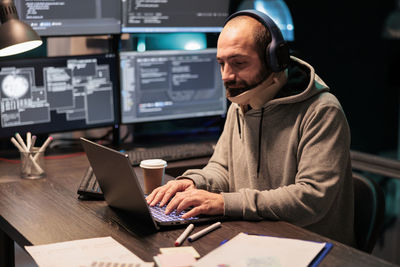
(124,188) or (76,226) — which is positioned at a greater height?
(124,188)

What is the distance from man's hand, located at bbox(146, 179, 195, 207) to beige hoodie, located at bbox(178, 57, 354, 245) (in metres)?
0.06

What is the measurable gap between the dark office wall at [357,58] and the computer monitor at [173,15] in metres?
0.87

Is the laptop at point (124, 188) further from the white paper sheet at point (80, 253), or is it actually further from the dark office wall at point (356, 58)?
the dark office wall at point (356, 58)

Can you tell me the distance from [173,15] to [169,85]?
13.7 inches

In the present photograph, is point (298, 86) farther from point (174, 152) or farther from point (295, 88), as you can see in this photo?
point (174, 152)

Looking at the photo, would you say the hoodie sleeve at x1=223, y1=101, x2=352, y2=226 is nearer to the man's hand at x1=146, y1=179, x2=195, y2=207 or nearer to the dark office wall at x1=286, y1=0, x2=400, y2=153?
the man's hand at x1=146, y1=179, x2=195, y2=207

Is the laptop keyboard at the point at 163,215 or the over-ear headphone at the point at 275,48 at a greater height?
the over-ear headphone at the point at 275,48

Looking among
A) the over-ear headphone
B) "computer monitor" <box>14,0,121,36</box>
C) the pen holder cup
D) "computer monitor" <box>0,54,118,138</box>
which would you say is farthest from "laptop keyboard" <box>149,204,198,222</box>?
"computer monitor" <box>14,0,121,36</box>

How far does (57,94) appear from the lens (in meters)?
2.56

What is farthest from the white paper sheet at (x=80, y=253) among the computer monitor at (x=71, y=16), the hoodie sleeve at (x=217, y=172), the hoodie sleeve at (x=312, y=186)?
the computer monitor at (x=71, y=16)

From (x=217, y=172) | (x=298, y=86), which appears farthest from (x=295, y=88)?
(x=217, y=172)

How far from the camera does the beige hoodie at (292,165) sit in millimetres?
1602

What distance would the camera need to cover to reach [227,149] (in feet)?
6.57

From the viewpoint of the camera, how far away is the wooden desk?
1.38 m
